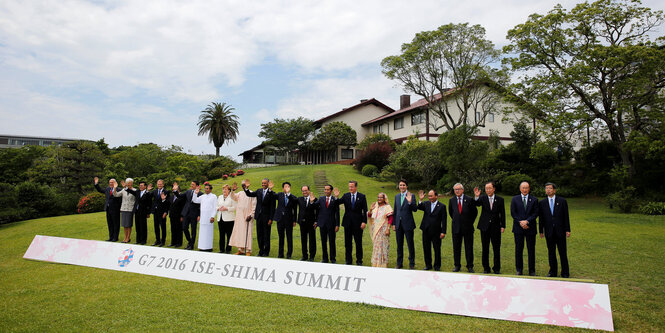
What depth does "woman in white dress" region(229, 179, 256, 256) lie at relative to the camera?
9430mm

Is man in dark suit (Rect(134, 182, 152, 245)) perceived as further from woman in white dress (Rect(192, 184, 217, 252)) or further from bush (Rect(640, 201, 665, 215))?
bush (Rect(640, 201, 665, 215))

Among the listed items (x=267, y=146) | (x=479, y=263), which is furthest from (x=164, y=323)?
(x=267, y=146)

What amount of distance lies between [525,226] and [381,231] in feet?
9.48

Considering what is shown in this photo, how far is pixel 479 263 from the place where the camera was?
8523mm

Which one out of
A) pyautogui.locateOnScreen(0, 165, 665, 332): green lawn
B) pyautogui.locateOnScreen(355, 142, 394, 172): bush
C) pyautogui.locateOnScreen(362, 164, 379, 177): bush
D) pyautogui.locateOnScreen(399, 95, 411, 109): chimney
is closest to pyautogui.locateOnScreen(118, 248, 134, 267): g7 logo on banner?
pyautogui.locateOnScreen(0, 165, 665, 332): green lawn

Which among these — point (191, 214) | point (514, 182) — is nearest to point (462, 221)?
point (191, 214)

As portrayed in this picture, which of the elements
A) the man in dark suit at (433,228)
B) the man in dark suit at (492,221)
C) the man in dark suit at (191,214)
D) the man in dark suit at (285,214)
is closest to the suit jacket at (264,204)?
the man in dark suit at (285,214)

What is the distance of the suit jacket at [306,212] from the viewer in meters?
8.74

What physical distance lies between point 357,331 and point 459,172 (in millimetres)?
19464

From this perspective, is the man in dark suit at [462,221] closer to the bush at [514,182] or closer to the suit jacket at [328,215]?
the suit jacket at [328,215]

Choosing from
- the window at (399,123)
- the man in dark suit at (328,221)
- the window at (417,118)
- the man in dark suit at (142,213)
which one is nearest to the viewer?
the man in dark suit at (328,221)

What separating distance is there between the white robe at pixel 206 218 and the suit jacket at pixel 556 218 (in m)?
7.96

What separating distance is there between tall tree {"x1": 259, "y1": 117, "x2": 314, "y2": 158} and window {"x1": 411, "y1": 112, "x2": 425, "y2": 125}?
14213mm

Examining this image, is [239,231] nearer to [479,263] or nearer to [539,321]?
[479,263]
